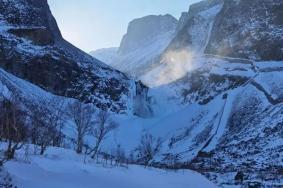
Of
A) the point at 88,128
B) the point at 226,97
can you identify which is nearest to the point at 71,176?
the point at 88,128

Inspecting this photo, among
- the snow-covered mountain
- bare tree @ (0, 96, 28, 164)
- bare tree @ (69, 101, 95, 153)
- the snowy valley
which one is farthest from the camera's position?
the snowy valley

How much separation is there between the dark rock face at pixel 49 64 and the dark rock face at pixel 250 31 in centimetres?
3538

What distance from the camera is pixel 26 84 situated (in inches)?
4232

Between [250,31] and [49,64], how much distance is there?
209 feet

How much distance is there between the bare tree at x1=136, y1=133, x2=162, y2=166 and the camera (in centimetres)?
9500

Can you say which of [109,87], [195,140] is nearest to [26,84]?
[109,87]

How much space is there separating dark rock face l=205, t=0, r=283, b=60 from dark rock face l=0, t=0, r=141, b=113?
116ft

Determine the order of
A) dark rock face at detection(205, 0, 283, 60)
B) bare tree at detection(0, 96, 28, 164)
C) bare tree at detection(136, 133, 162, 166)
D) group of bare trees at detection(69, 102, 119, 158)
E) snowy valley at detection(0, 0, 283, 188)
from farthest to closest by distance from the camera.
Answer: dark rock face at detection(205, 0, 283, 60) < bare tree at detection(136, 133, 162, 166) < snowy valley at detection(0, 0, 283, 188) < group of bare trees at detection(69, 102, 119, 158) < bare tree at detection(0, 96, 28, 164)

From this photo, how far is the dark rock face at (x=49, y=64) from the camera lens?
115438 mm

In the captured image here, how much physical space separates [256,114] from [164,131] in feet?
76.0

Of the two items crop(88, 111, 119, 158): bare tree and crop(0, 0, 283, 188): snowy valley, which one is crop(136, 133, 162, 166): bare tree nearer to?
crop(0, 0, 283, 188): snowy valley

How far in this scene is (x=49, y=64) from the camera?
12000 cm

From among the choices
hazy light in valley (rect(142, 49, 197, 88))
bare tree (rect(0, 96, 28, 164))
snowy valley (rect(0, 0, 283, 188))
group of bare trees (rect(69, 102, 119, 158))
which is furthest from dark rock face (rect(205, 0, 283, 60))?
bare tree (rect(0, 96, 28, 164))

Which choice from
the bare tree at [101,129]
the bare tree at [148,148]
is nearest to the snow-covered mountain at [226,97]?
the bare tree at [148,148]
